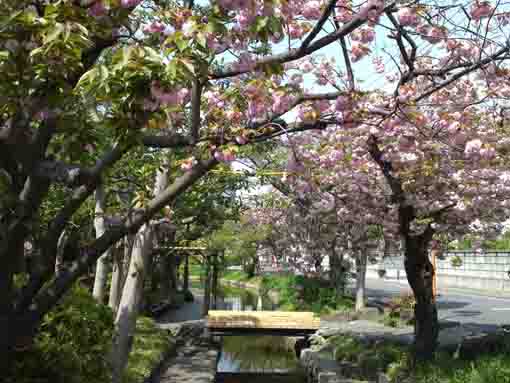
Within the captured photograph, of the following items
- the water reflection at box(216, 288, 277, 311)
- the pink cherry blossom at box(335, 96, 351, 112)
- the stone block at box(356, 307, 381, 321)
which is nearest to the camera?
the pink cherry blossom at box(335, 96, 351, 112)

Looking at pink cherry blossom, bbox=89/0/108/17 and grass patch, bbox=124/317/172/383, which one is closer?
pink cherry blossom, bbox=89/0/108/17

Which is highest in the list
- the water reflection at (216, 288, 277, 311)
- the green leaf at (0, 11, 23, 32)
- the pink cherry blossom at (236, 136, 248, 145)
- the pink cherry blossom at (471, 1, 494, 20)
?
the pink cherry blossom at (471, 1, 494, 20)

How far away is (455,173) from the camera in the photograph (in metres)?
8.45

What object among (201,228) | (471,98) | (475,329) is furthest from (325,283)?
(471,98)

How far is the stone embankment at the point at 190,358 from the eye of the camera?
9.98 meters

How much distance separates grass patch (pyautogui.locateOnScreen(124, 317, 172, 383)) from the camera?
902 cm

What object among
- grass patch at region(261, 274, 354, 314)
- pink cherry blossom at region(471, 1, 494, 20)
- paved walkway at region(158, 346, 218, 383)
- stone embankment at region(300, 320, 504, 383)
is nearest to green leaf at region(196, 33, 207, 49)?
pink cherry blossom at region(471, 1, 494, 20)

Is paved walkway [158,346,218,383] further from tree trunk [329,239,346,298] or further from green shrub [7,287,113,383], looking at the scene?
tree trunk [329,239,346,298]

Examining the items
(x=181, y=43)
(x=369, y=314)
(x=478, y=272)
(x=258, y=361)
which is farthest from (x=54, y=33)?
(x=478, y=272)

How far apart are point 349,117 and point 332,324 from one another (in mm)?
12717

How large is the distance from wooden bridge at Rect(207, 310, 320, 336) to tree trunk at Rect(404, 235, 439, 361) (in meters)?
5.91

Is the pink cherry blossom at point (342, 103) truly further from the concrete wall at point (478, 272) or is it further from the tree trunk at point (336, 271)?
the concrete wall at point (478, 272)

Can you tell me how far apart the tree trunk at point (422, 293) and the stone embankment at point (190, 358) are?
3738mm

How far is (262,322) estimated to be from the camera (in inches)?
570
